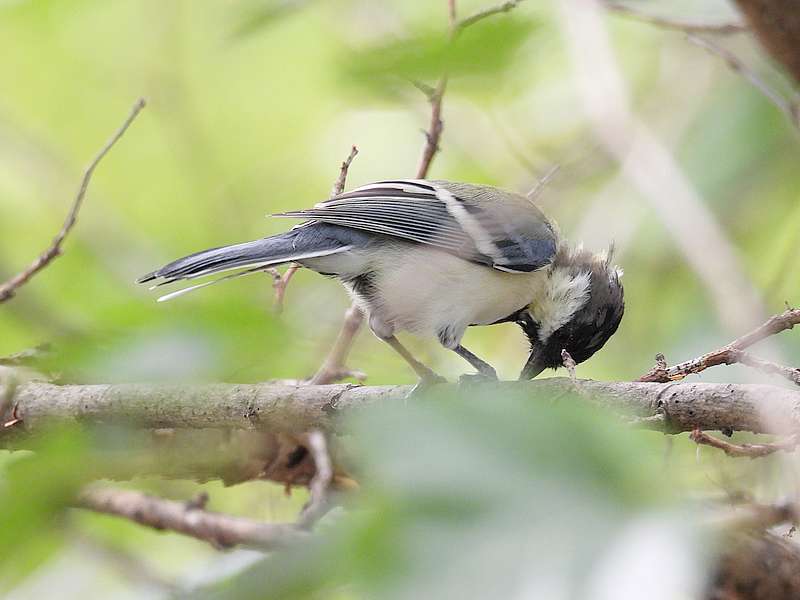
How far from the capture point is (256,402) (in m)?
1.90

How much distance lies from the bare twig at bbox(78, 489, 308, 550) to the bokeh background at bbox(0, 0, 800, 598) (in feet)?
0.36

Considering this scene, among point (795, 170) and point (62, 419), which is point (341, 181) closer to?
point (62, 419)

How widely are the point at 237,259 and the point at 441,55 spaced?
1257 millimetres

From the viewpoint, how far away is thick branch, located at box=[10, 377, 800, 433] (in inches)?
63.2

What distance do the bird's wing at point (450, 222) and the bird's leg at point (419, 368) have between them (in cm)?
32

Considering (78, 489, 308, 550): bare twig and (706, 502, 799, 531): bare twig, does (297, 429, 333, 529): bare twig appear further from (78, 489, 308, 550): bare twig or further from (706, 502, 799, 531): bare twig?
(706, 502, 799, 531): bare twig

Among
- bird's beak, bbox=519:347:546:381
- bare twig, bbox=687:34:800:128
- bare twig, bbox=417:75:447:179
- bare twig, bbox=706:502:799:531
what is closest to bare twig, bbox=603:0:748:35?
bare twig, bbox=687:34:800:128

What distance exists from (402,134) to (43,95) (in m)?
1.82

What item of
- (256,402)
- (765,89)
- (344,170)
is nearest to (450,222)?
(344,170)

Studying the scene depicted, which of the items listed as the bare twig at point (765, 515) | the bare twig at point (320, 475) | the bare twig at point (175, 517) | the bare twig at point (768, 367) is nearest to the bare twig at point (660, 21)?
the bare twig at point (768, 367)

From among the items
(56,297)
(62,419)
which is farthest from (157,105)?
(62,419)

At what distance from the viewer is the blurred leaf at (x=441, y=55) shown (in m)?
1.21

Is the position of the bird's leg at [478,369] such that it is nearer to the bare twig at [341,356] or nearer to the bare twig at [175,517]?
the bare twig at [341,356]

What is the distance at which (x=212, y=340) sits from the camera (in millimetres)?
1251
